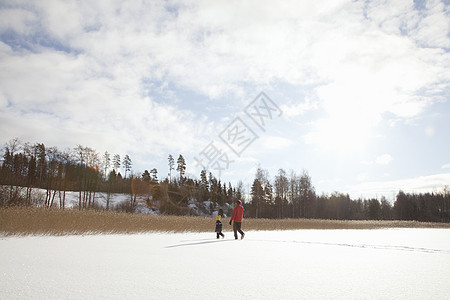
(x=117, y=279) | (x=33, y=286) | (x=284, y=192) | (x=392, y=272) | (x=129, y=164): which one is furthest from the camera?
(x=129, y=164)

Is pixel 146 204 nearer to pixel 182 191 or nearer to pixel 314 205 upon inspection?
pixel 182 191

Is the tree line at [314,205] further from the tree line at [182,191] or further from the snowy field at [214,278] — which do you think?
the snowy field at [214,278]

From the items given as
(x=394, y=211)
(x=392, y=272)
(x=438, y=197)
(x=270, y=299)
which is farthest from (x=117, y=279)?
(x=438, y=197)

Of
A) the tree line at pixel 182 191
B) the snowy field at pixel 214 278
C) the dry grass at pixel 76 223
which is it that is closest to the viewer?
the snowy field at pixel 214 278

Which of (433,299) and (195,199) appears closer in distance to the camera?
(433,299)

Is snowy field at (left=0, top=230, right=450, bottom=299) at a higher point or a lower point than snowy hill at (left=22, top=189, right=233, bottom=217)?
higher

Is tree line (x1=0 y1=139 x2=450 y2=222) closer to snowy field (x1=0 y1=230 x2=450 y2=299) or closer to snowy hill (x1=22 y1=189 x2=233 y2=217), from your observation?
snowy hill (x1=22 y1=189 x2=233 y2=217)

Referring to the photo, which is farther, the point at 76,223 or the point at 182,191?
the point at 182,191

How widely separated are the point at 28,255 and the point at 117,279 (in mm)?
3466

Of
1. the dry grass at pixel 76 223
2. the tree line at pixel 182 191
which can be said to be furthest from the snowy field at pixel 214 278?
the tree line at pixel 182 191

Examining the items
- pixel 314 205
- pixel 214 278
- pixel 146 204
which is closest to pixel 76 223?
pixel 214 278

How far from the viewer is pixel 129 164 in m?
86.2

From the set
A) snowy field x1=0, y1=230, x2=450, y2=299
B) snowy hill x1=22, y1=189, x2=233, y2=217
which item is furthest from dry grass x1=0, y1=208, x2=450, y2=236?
snowy hill x1=22, y1=189, x2=233, y2=217

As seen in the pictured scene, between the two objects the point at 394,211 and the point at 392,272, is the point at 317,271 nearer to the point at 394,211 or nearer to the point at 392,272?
the point at 392,272
